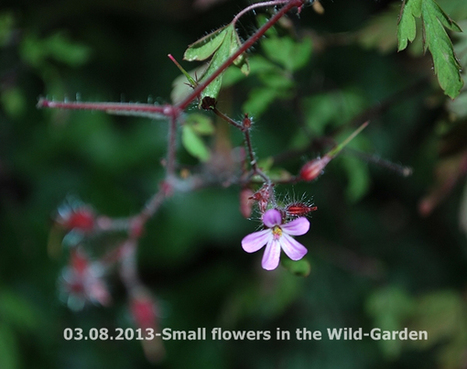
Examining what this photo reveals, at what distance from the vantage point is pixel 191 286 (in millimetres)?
2793

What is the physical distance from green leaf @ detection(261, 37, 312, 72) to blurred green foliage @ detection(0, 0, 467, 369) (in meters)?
0.66

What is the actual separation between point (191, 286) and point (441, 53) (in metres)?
→ 2.22

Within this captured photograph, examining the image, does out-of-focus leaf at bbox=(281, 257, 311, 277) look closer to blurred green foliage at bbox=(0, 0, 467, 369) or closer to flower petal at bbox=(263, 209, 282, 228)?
flower petal at bbox=(263, 209, 282, 228)

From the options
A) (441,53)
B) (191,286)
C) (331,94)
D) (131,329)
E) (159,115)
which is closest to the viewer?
(441,53)

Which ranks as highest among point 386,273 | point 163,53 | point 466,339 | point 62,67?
point 163,53

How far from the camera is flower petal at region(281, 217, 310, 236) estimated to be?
86cm

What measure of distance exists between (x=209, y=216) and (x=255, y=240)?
1.62 metres

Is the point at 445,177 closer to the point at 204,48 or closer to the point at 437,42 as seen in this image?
the point at 437,42

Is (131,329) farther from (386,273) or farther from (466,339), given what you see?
(466,339)

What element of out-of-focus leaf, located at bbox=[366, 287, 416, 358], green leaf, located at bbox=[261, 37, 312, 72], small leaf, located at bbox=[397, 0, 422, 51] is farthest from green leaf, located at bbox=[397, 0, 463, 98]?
out-of-focus leaf, located at bbox=[366, 287, 416, 358]

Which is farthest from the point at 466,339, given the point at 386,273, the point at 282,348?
the point at 282,348

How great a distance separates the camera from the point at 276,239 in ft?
3.09

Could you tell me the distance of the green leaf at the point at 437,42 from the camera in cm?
87

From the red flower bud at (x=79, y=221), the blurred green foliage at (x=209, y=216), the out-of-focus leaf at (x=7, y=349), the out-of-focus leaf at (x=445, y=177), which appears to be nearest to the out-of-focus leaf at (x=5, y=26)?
the blurred green foliage at (x=209, y=216)
